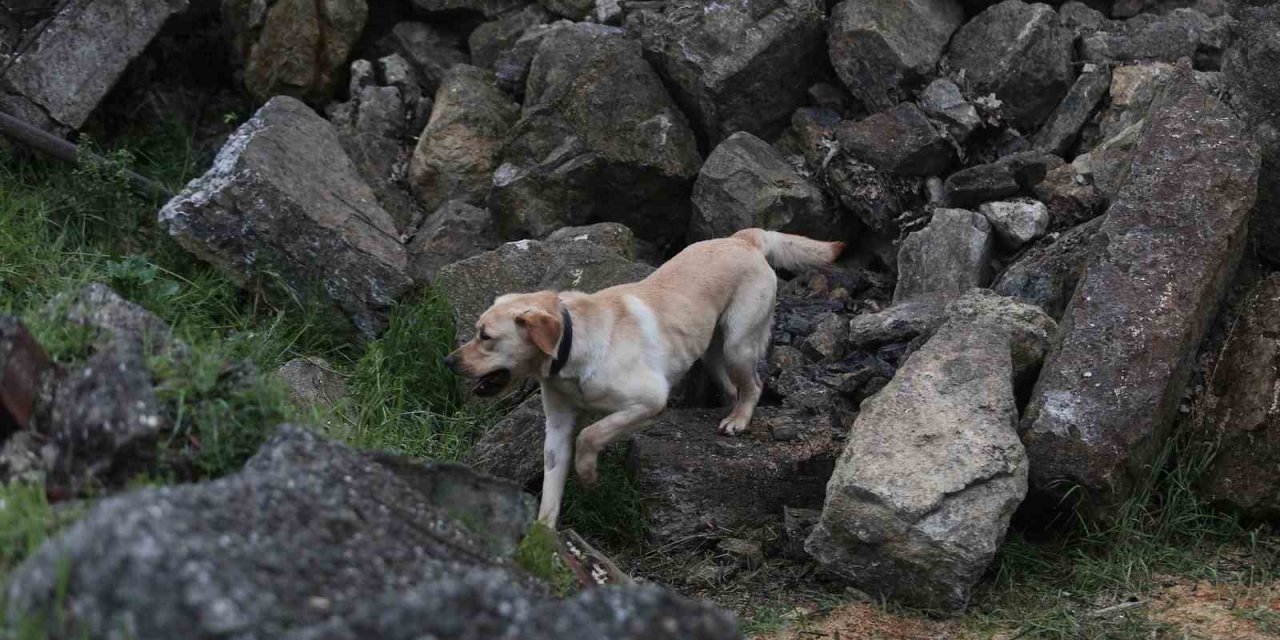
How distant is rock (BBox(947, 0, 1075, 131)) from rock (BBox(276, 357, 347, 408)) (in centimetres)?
409

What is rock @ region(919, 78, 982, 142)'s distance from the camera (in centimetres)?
812

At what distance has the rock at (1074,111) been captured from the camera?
8094 mm

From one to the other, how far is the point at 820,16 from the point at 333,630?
6.40 m

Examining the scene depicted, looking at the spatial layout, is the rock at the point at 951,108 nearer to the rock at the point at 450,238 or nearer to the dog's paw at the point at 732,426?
the dog's paw at the point at 732,426

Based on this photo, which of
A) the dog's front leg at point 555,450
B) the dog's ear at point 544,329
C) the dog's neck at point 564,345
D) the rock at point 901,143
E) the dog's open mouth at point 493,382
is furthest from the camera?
the rock at point 901,143

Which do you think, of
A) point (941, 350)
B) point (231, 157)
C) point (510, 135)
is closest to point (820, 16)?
point (510, 135)

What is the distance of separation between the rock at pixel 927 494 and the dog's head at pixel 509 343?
1400 mm

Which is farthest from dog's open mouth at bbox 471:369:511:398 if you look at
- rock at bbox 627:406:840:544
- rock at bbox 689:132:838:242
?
rock at bbox 689:132:838:242

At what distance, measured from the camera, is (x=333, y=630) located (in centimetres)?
292

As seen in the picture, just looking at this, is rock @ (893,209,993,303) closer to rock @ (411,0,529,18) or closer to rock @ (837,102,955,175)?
rock @ (837,102,955,175)

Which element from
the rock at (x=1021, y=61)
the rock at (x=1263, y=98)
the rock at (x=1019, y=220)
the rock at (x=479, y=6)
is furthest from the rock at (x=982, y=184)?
the rock at (x=479, y=6)

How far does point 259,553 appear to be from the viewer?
10.6ft

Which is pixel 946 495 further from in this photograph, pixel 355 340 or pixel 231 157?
pixel 231 157

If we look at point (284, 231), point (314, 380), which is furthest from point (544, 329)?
point (284, 231)
